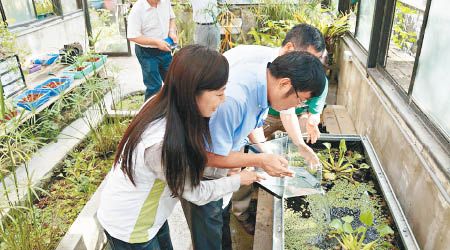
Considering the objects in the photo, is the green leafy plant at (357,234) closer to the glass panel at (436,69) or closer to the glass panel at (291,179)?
the glass panel at (291,179)

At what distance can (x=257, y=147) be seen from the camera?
207cm

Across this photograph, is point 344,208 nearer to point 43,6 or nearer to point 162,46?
point 162,46

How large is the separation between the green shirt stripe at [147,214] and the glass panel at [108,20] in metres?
4.98

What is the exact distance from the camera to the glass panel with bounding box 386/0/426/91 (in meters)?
2.27

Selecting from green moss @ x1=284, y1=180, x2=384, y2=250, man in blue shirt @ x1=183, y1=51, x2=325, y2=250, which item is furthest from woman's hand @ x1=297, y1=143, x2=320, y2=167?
man in blue shirt @ x1=183, y1=51, x2=325, y2=250

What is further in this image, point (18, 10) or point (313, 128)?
point (18, 10)

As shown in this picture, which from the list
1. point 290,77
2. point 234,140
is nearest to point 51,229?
point 234,140

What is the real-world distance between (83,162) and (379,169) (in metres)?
2.26

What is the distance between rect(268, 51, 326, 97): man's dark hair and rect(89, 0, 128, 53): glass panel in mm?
4903

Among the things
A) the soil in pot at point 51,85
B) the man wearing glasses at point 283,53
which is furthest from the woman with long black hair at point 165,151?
→ the soil in pot at point 51,85

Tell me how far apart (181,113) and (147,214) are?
17.8 inches

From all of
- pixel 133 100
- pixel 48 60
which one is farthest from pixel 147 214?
pixel 48 60

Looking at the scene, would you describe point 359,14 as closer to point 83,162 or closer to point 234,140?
point 234,140

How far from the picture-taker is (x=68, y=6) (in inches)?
228
